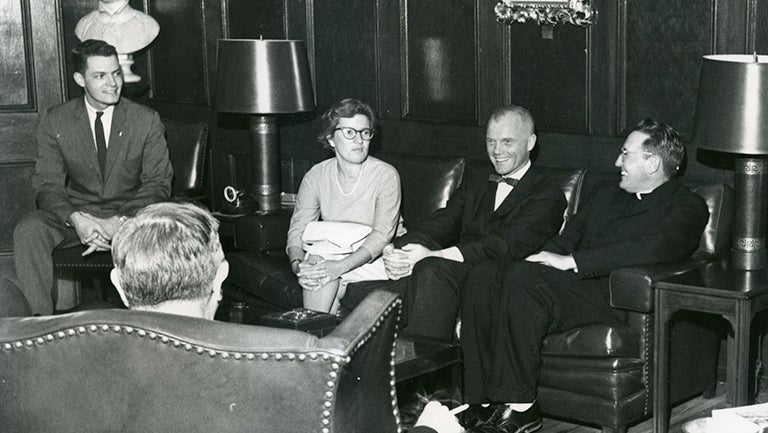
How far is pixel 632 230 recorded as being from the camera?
4.36 meters

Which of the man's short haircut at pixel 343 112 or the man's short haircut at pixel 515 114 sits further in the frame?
the man's short haircut at pixel 343 112

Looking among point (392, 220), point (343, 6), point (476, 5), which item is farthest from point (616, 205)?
point (343, 6)

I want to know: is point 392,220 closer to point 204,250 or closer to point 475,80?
point 475,80

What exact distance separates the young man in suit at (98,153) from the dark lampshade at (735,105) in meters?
2.76

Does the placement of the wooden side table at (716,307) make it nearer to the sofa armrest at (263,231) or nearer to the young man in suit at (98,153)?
the sofa armrest at (263,231)

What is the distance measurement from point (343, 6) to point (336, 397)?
14.0 ft

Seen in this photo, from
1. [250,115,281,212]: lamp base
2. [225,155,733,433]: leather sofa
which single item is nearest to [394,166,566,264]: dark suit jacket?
[225,155,733,433]: leather sofa

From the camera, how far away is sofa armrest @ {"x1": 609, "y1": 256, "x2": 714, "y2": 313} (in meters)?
4.00

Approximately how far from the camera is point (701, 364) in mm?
4430

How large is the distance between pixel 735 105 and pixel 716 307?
29.0 inches

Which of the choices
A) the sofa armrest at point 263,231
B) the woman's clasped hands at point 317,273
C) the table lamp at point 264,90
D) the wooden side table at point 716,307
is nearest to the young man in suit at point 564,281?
the wooden side table at point 716,307

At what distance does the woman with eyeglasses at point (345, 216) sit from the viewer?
188 inches

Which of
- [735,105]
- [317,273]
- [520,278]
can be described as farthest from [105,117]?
[735,105]

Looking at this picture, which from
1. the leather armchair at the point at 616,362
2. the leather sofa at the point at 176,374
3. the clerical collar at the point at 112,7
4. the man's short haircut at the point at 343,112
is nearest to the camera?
the leather sofa at the point at 176,374
